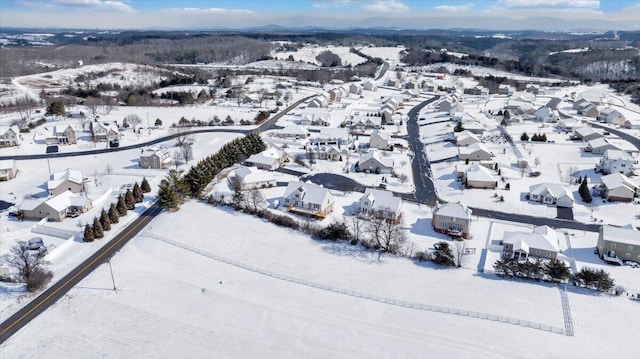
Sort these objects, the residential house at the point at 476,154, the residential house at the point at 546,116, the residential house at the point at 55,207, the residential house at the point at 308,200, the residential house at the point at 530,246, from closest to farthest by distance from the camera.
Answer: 1. the residential house at the point at 530,246
2. the residential house at the point at 55,207
3. the residential house at the point at 308,200
4. the residential house at the point at 476,154
5. the residential house at the point at 546,116

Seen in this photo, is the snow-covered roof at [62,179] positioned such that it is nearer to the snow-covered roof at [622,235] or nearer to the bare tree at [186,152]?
the bare tree at [186,152]

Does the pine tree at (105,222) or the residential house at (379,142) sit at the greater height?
the residential house at (379,142)

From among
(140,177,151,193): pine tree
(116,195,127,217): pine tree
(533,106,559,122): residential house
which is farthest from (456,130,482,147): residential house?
(116,195,127,217): pine tree

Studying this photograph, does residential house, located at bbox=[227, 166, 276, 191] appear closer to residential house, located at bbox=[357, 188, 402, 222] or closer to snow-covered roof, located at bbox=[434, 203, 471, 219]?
residential house, located at bbox=[357, 188, 402, 222]

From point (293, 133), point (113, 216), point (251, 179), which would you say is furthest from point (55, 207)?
point (293, 133)


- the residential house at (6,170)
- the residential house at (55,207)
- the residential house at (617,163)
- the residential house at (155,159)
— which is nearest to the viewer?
the residential house at (55,207)

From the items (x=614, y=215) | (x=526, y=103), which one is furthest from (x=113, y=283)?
(x=526, y=103)

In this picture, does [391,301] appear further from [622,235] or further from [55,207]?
[55,207]

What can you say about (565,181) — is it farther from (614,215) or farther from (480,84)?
(480,84)

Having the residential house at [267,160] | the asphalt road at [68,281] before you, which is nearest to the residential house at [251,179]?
the residential house at [267,160]
